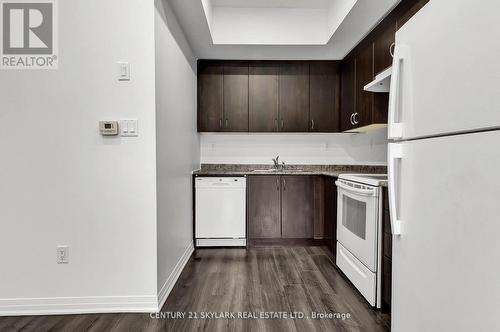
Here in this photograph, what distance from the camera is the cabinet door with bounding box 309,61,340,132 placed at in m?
3.97

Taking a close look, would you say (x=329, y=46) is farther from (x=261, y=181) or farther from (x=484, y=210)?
(x=484, y=210)

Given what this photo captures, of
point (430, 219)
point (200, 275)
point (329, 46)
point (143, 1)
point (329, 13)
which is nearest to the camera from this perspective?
point (430, 219)

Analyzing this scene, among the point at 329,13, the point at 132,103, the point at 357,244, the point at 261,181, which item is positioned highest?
the point at 329,13

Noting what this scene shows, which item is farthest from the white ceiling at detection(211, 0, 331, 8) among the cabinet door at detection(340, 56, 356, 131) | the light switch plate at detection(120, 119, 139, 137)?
the light switch plate at detection(120, 119, 139, 137)

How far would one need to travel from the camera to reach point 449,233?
1.00 metres

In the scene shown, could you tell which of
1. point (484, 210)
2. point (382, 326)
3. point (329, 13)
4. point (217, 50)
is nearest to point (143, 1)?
point (217, 50)

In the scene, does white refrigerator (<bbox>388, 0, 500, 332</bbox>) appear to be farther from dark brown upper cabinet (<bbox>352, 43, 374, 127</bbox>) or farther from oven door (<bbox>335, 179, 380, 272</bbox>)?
dark brown upper cabinet (<bbox>352, 43, 374, 127</bbox>)

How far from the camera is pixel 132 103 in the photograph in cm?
209

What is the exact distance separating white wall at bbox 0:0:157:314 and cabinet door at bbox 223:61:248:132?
1.94m

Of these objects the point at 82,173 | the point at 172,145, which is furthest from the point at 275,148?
the point at 82,173

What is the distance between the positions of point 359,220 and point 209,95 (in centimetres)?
254

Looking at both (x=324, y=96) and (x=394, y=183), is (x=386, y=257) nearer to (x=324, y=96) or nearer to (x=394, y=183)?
(x=394, y=183)

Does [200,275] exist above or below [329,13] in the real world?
below

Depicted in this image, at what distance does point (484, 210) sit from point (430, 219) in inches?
10.8
